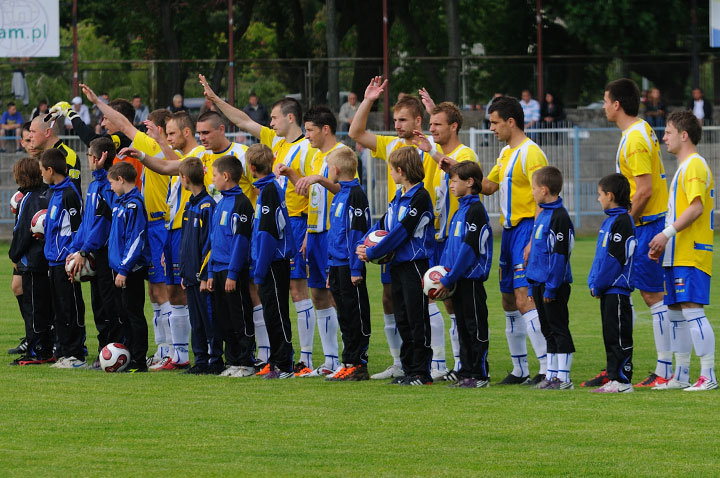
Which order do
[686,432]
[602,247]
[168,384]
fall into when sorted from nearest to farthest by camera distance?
Answer: 1. [686,432]
2. [602,247]
3. [168,384]

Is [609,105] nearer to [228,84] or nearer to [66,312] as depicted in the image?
[66,312]

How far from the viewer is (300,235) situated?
37.3 ft

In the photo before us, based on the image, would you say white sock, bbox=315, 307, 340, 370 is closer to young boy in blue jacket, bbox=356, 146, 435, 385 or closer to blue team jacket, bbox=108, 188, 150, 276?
young boy in blue jacket, bbox=356, 146, 435, 385

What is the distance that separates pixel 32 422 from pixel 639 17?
27280 millimetres

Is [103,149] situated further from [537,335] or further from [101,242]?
[537,335]

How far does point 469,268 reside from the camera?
32.2 feet

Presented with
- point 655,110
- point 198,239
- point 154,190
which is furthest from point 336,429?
point 655,110

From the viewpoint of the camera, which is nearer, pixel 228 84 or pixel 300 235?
pixel 300 235

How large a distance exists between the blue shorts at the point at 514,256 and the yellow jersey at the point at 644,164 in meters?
0.86

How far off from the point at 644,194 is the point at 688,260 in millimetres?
615

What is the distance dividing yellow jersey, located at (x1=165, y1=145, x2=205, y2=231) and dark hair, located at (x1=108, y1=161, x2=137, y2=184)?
1.69 feet

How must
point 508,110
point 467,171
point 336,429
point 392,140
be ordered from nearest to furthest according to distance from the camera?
point 336,429 < point 467,171 < point 508,110 < point 392,140

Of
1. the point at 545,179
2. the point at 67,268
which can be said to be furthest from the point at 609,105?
the point at 67,268

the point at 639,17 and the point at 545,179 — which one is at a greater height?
the point at 639,17
